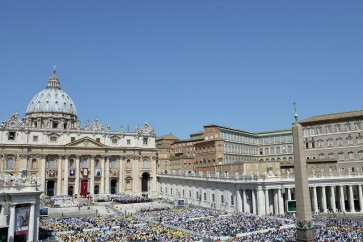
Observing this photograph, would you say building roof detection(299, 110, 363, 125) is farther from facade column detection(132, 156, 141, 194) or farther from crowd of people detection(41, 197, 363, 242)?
facade column detection(132, 156, 141, 194)

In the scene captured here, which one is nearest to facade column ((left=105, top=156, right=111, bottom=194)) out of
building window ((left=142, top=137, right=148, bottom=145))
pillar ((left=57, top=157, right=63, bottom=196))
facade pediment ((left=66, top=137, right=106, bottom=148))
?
facade pediment ((left=66, top=137, right=106, bottom=148))

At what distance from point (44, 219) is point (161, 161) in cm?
5696

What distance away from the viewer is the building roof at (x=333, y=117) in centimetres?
6150

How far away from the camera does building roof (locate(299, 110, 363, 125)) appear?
202ft

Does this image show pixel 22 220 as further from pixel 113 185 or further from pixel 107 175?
pixel 113 185

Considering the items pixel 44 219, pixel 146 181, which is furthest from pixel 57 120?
pixel 44 219

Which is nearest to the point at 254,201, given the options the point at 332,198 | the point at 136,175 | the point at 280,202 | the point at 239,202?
the point at 239,202

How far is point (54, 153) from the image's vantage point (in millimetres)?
79750

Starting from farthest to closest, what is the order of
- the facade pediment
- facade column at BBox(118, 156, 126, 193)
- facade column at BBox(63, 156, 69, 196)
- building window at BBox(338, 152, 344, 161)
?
facade column at BBox(118, 156, 126, 193)
the facade pediment
facade column at BBox(63, 156, 69, 196)
building window at BBox(338, 152, 344, 161)

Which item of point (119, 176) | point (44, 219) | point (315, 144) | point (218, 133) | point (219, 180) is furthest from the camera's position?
point (119, 176)

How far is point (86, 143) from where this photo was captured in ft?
272

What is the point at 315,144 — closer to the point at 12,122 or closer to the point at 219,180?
the point at 219,180

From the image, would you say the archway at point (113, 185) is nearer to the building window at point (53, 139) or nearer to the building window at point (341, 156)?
the building window at point (53, 139)

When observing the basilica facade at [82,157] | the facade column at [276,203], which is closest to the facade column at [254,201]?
the facade column at [276,203]
